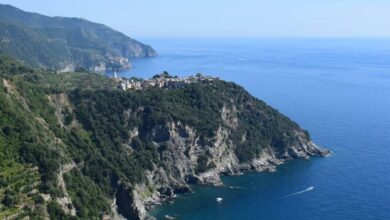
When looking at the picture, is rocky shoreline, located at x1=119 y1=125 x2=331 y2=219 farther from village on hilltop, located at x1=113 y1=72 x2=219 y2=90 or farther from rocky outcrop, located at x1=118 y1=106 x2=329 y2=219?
village on hilltop, located at x1=113 y1=72 x2=219 y2=90

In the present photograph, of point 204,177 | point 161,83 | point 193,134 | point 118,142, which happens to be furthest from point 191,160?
point 161,83

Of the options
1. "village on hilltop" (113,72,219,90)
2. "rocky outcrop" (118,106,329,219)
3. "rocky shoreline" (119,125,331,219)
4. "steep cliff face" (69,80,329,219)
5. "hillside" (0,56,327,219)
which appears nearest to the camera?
"hillside" (0,56,327,219)

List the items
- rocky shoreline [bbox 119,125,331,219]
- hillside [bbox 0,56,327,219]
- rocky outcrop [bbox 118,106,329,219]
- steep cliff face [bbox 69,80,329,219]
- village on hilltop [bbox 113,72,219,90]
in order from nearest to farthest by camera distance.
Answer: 1. hillside [bbox 0,56,327,219]
2. rocky shoreline [bbox 119,125,331,219]
3. rocky outcrop [bbox 118,106,329,219]
4. steep cliff face [bbox 69,80,329,219]
5. village on hilltop [bbox 113,72,219,90]

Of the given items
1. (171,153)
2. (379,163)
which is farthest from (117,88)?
(379,163)

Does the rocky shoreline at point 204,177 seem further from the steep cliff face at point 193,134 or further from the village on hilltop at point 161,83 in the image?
the village on hilltop at point 161,83

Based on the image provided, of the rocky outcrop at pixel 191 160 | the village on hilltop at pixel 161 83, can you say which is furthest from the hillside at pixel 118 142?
the village on hilltop at pixel 161 83

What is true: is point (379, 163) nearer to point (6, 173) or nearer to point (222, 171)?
point (222, 171)

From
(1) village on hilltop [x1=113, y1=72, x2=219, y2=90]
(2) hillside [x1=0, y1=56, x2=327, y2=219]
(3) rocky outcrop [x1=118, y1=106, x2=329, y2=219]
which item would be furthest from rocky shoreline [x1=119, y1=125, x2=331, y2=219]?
(1) village on hilltop [x1=113, y1=72, x2=219, y2=90]

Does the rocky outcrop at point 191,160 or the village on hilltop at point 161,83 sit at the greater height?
the village on hilltop at point 161,83

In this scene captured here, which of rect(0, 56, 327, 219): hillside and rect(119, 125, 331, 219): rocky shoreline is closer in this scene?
rect(0, 56, 327, 219): hillside
